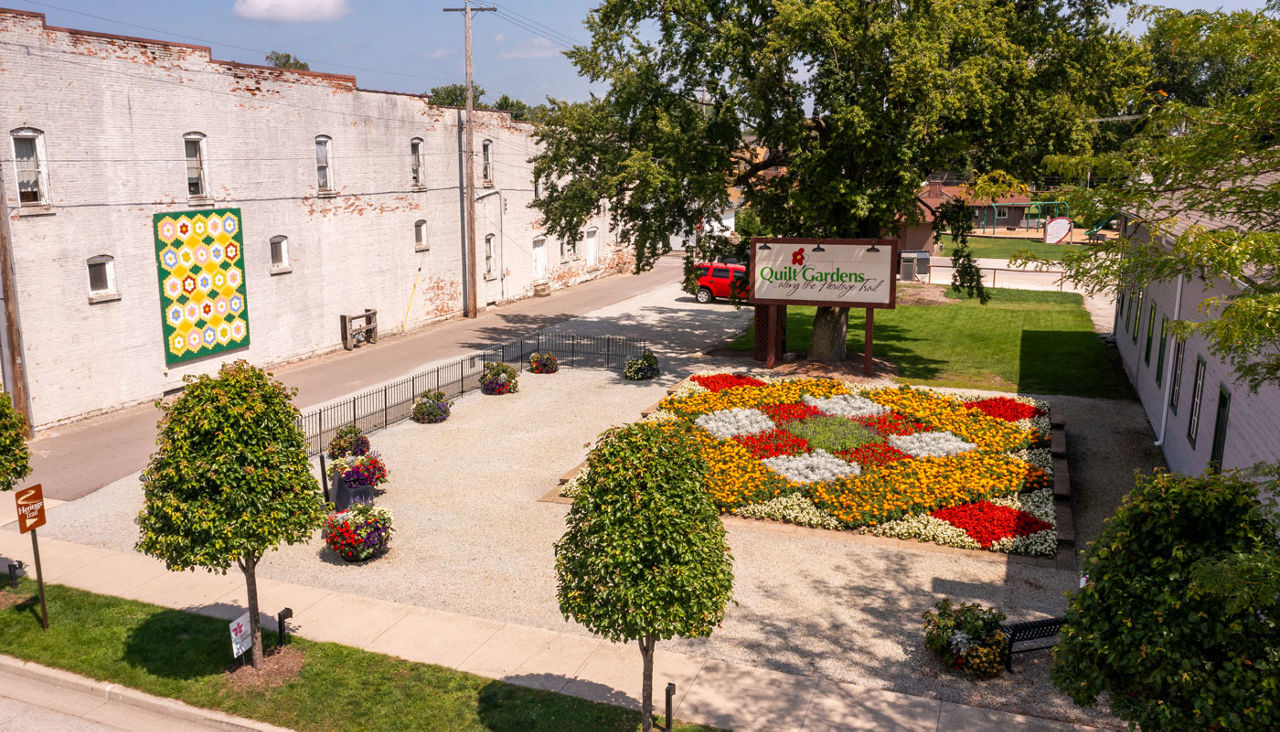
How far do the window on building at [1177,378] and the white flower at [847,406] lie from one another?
6146 mm

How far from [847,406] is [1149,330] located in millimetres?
8336

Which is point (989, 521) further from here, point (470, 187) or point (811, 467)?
point (470, 187)

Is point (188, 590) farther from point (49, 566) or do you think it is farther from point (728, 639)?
point (728, 639)

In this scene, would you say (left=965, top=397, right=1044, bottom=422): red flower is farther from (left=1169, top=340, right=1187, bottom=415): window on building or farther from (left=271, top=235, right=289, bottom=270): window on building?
(left=271, top=235, right=289, bottom=270): window on building

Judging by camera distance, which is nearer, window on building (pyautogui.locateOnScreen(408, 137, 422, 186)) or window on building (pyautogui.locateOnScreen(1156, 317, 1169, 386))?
window on building (pyautogui.locateOnScreen(1156, 317, 1169, 386))

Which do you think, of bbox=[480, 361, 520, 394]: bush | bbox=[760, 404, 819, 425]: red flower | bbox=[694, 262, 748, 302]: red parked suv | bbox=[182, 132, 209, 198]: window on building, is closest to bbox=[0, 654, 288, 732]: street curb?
bbox=[760, 404, 819, 425]: red flower

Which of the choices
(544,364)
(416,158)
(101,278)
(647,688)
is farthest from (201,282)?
(647,688)

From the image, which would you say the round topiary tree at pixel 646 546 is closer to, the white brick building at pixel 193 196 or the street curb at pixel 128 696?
the street curb at pixel 128 696

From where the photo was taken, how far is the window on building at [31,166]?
21.5 m

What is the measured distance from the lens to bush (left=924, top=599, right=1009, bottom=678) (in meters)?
11.7

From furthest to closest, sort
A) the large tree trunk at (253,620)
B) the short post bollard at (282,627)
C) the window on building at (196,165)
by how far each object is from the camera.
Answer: the window on building at (196,165) → the short post bollard at (282,627) → the large tree trunk at (253,620)

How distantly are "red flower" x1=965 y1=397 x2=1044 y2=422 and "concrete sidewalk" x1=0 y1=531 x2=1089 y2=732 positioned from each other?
41.1ft

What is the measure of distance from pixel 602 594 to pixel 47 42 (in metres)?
20.7

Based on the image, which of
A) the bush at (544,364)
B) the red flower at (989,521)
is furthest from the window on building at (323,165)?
the red flower at (989,521)
